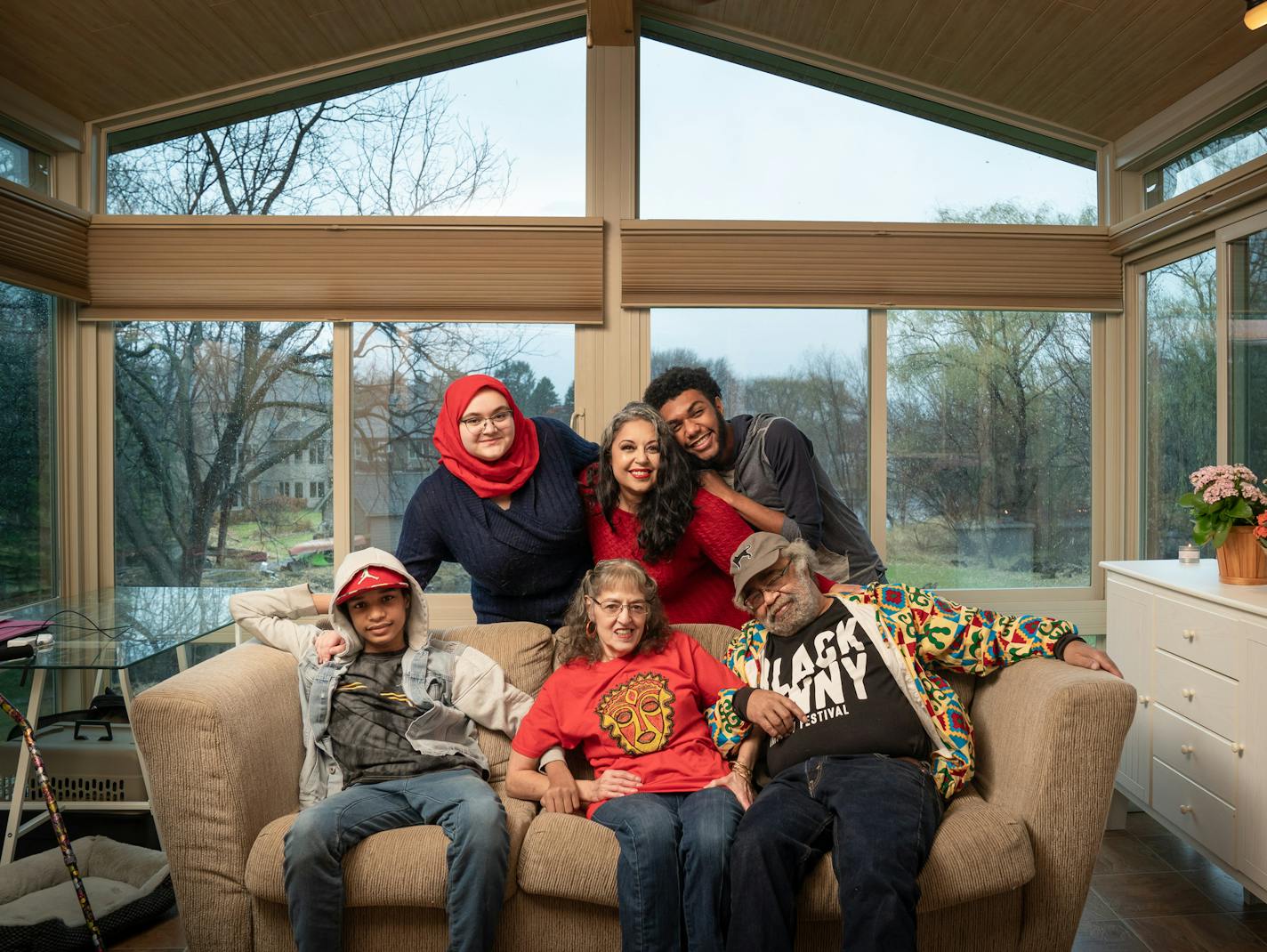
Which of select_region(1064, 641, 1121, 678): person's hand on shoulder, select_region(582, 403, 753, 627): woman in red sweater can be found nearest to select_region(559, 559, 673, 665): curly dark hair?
select_region(582, 403, 753, 627): woman in red sweater

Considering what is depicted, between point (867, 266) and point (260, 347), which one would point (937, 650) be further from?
point (260, 347)

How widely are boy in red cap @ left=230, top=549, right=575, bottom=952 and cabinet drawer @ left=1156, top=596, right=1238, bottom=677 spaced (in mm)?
Result: 1759

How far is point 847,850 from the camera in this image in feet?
6.18

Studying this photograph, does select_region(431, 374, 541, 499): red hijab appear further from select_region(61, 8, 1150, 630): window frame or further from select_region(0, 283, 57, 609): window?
select_region(0, 283, 57, 609): window

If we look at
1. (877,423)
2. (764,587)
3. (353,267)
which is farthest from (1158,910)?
(353,267)

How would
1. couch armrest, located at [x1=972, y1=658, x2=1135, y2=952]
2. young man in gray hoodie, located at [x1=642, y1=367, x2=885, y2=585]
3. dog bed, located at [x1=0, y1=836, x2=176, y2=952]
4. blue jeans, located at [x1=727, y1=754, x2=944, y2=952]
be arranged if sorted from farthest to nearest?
young man in gray hoodie, located at [x1=642, y1=367, x2=885, y2=585] → dog bed, located at [x1=0, y1=836, x2=176, y2=952] → couch armrest, located at [x1=972, y1=658, x2=1135, y2=952] → blue jeans, located at [x1=727, y1=754, x2=944, y2=952]

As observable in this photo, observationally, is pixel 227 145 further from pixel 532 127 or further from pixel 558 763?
pixel 558 763

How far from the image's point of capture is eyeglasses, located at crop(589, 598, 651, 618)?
2334mm

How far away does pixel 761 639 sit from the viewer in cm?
237

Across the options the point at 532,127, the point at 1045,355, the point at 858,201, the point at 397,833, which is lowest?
the point at 397,833

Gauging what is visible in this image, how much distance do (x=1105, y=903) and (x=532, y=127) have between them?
11.2 ft

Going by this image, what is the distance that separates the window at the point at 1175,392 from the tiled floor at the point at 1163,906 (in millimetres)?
1267

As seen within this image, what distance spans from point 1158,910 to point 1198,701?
0.58m

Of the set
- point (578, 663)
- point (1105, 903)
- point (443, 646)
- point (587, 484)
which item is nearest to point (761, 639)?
point (578, 663)
